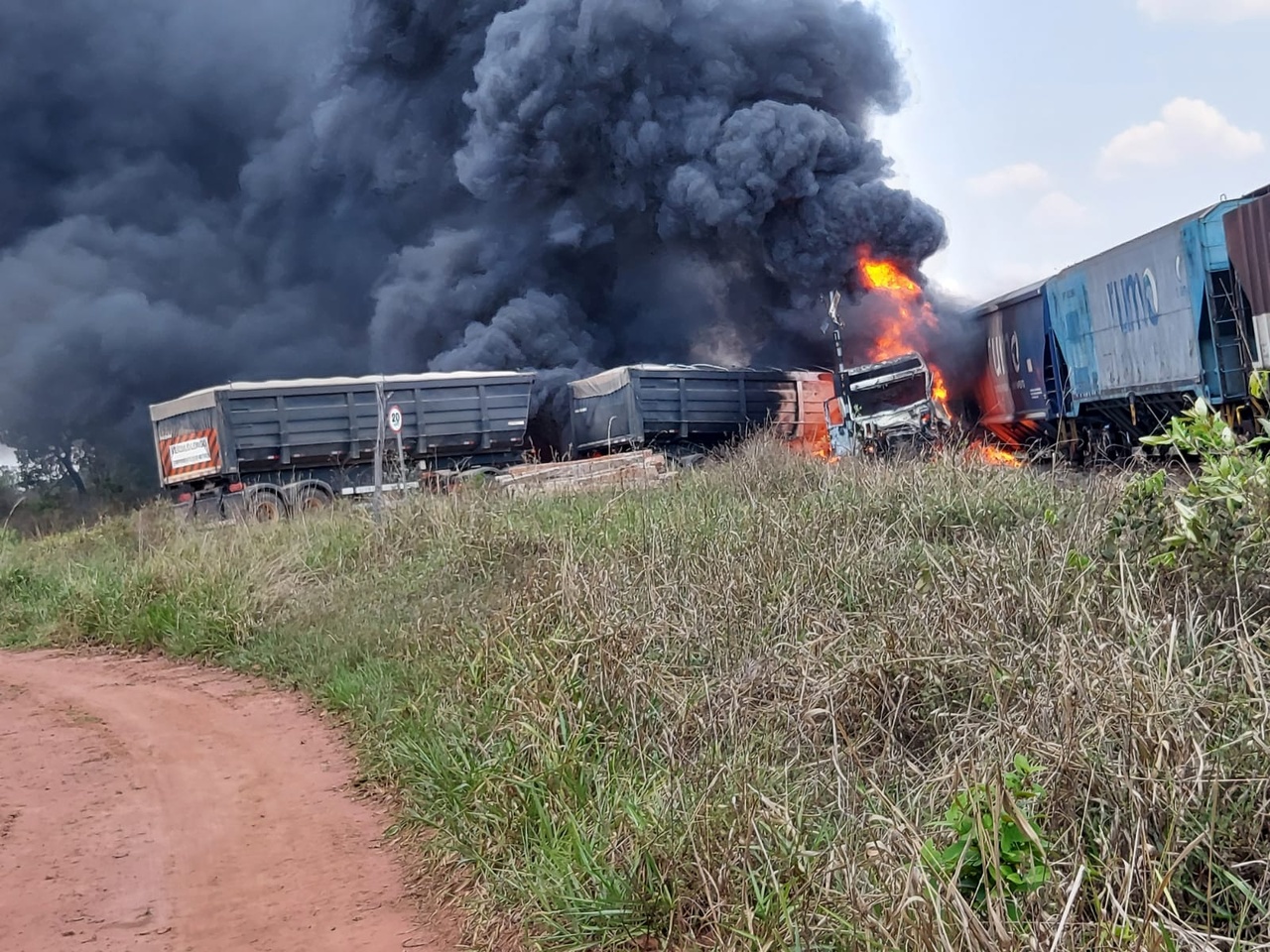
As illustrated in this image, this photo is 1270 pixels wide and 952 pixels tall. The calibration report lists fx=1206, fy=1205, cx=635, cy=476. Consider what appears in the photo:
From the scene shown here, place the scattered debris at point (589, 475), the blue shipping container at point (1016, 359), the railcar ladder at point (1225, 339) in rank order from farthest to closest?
the blue shipping container at point (1016, 359), the railcar ladder at point (1225, 339), the scattered debris at point (589, 475)

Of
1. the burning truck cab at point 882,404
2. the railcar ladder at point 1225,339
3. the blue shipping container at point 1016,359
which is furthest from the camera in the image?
the blue shipping container at point 1016,359

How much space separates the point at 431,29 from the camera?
3186 cm

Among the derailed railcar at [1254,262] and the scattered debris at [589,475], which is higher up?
the derailed railcar at [1254,262]

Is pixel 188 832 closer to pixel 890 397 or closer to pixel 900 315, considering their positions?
pixel 890 397

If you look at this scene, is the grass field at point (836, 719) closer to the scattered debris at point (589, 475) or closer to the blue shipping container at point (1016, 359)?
the scattered debris at point (589, 475)

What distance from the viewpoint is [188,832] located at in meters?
5.49

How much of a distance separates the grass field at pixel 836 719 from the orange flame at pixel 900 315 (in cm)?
1413

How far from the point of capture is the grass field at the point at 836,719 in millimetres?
3238

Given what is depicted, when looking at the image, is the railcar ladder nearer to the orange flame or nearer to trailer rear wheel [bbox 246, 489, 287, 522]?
the orange flame

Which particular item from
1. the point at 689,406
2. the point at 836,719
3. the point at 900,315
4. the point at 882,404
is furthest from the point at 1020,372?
the point at 836,719

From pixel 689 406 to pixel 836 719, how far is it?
1721 centimetres

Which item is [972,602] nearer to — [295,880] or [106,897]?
[295,880]

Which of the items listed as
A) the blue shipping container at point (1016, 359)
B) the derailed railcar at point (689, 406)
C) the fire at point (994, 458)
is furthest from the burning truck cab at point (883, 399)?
the fire at point (994, 458)

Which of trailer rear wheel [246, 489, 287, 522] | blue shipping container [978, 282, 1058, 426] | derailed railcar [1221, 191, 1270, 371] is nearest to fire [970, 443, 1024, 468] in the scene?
derailed railcar [1221, 191, 1270, 371]
